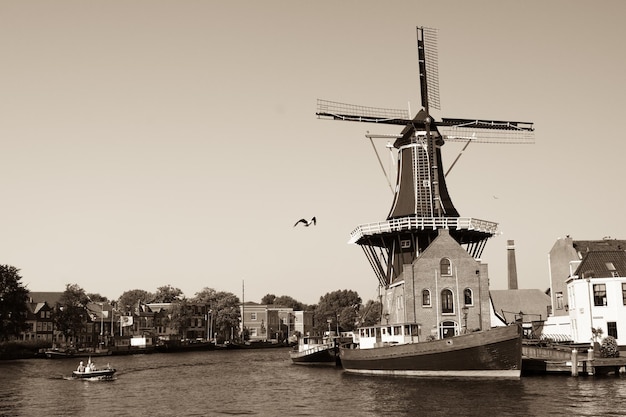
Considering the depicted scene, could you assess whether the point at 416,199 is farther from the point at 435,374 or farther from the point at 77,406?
the point at 77,406

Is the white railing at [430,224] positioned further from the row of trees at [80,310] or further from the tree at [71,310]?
the tree at [71,310]

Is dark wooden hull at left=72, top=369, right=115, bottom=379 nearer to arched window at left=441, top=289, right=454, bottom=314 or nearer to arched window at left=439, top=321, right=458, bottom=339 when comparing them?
arched window at left=439, top=321, right=458, bottom=339

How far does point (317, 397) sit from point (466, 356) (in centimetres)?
1174

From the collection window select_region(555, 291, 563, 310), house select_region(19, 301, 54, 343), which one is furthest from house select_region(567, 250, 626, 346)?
house select_region(19, 301, 54, 343)

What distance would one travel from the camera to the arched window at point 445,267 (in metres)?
62.9

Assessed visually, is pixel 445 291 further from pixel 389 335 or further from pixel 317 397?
pixel 317 397

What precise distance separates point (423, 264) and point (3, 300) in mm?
72867

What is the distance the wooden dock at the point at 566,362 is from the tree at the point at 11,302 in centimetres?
8078

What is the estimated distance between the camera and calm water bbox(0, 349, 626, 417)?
39.3 m

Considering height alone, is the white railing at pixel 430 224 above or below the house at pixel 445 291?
above

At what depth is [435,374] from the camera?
178ft

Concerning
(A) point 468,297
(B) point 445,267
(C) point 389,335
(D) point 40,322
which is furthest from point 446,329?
(D) point 40,322

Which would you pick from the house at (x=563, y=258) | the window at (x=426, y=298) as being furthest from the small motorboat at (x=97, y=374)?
the house at (x=563, y=258)

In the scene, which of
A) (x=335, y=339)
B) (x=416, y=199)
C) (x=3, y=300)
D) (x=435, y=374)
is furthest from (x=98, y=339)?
(x=435, y=374)
